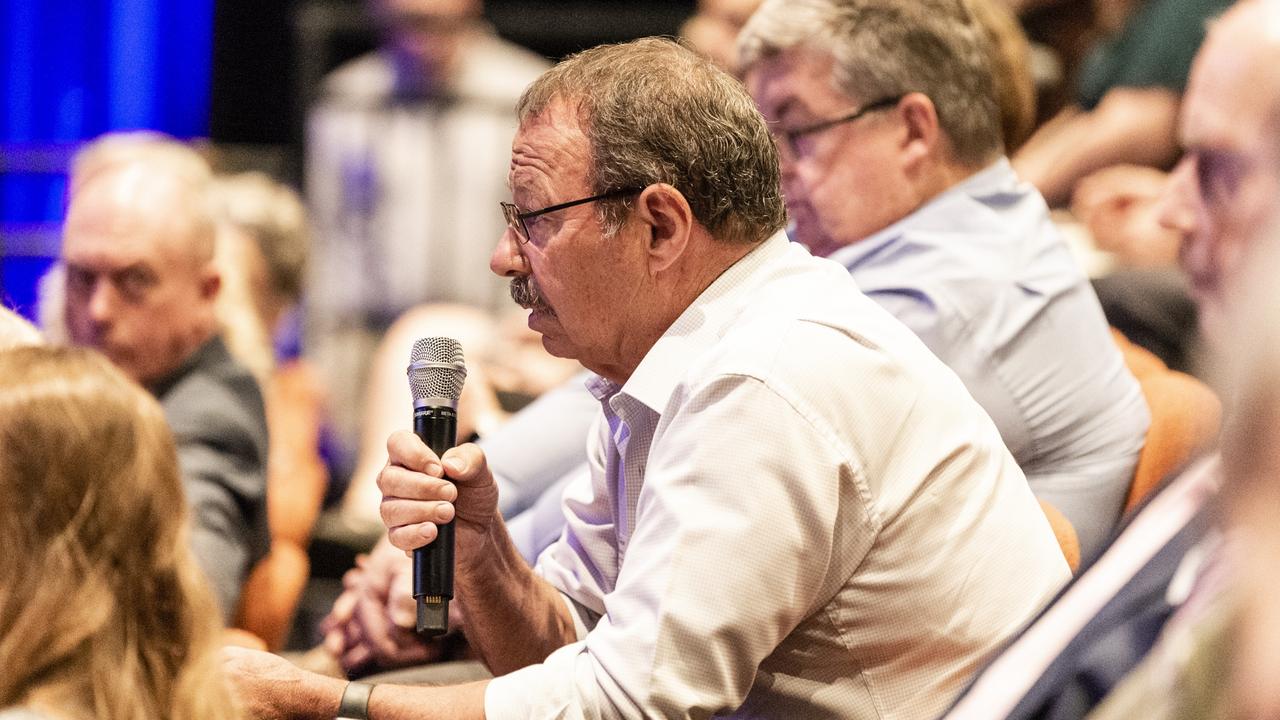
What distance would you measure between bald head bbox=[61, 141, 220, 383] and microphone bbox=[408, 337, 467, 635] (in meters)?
1.48

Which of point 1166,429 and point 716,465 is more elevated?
point 716,465

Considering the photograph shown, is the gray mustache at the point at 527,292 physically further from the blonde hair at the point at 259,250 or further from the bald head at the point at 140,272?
the blonde hair at the point at 259,250

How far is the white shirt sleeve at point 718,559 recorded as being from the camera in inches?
62.7

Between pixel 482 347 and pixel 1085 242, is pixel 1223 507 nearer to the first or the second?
pixel 1085 242

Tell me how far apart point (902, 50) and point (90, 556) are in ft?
5.32

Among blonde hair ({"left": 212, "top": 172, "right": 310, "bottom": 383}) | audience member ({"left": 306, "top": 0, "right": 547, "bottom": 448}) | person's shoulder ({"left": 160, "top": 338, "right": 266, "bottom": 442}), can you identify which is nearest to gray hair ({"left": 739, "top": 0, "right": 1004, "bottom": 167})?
person's shoulder ({"left": 160, "top": 338, "right": 266, "bottom": 442})

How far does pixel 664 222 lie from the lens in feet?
6.11

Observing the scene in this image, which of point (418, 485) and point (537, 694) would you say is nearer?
point (537, 694)

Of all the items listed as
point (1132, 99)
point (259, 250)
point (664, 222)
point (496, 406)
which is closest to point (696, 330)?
point (664, 222)

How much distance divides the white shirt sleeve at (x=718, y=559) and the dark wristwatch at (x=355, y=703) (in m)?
0.17

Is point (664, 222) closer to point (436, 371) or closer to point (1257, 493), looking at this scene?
point (436, 371)

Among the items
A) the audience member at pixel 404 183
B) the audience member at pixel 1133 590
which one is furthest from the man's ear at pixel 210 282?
the audience member at pixel 1133 590

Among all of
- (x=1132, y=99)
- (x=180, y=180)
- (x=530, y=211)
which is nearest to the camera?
(x=530, y=211)

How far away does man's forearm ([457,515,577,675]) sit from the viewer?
2.03m
